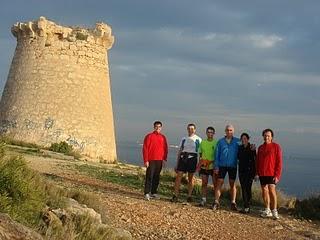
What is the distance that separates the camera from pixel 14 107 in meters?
22.9

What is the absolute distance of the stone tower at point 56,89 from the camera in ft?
73.7

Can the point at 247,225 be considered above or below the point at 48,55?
below

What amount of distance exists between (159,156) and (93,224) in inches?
194

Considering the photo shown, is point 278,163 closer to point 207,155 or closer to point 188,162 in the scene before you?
point 207,155

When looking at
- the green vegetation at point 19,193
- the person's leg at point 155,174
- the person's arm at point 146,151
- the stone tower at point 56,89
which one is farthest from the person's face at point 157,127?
the stone tower at point 56,89

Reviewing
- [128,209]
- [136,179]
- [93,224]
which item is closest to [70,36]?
[136,179]

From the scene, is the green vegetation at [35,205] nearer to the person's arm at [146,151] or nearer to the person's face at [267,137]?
the person's arm at [146,151]

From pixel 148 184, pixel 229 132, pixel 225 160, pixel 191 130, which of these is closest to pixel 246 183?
pixel 225 160

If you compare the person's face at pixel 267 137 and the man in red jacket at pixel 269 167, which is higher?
the person's face at pixel 267 137

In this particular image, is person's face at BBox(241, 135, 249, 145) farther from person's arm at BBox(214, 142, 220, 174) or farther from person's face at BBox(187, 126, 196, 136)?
person's face at BBox(187, 126, 196, 136)

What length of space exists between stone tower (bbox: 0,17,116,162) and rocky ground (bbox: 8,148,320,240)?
12.1m

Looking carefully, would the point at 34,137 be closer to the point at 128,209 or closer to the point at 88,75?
the point at 88,75

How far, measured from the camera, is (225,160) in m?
10.6

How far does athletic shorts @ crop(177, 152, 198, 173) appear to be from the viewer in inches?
439
